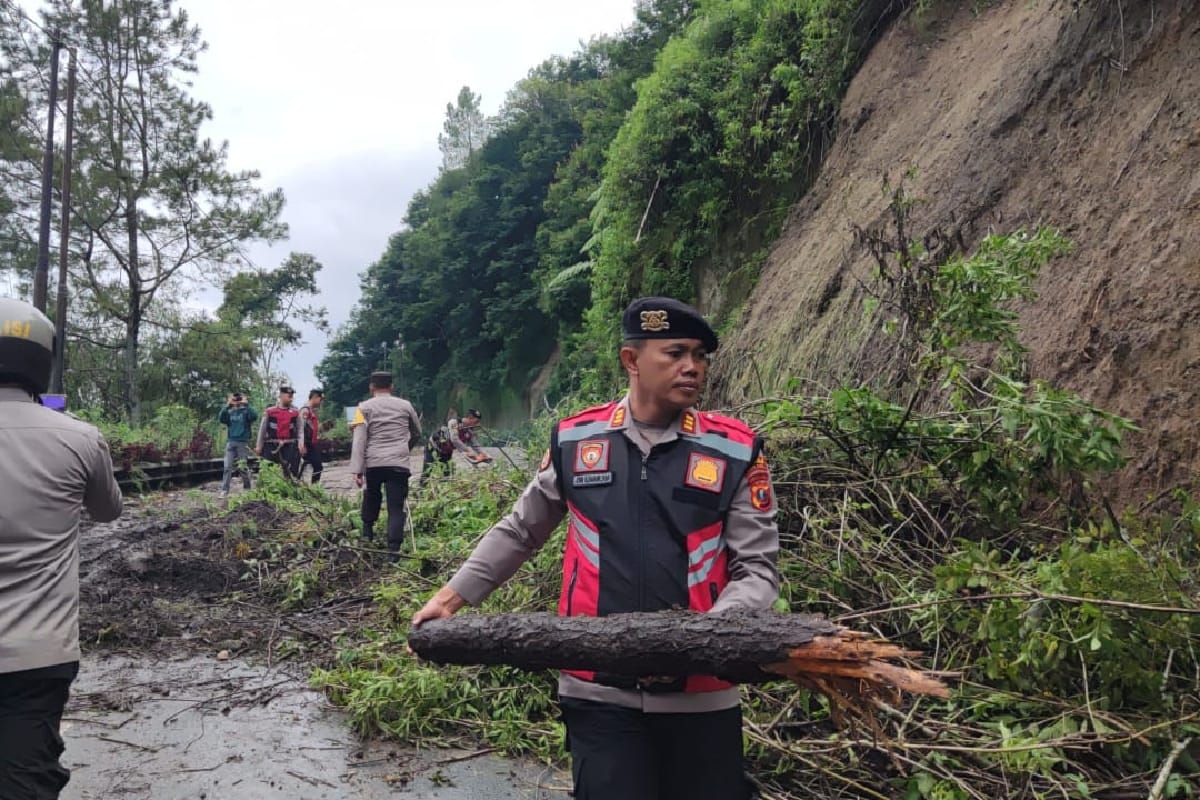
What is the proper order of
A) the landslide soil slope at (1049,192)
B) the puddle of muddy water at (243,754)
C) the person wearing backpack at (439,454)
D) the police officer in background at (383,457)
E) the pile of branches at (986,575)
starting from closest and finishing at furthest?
the pile of branches at (986,575), the puddle of muddy water at (243,754), the landslide soil slope at (1049,192), the police officer in background at (383,457), the person wearing backpack at (439,454)

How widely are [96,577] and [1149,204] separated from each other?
8934 millimetres

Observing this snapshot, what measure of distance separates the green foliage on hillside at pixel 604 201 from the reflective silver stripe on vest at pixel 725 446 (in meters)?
9.94

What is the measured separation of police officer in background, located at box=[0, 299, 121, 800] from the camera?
2.62 metres

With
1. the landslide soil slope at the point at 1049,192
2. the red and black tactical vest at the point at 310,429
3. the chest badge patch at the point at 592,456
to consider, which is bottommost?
the chest badge patch at the point at 592,456

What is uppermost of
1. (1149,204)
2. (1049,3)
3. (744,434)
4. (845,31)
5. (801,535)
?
(845,31)

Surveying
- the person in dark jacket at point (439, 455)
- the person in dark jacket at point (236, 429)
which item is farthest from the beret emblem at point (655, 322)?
the person in dark jacket at point (236, 429)

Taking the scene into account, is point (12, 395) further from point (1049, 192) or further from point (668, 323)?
point (1049, 192)

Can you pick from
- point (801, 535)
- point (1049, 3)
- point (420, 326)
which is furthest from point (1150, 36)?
point (420, 326)

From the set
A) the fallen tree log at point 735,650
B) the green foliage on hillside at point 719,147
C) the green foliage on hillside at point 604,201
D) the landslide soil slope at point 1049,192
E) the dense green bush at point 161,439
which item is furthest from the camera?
the dense green bush at point 161,439

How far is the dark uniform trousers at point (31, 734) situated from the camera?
2553 millimetres

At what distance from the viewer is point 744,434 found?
8.41 feet

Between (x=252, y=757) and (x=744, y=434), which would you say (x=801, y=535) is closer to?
(x=744, y=434)

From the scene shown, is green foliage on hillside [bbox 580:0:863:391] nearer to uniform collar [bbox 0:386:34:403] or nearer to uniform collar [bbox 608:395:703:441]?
uniform collar [bbox 608:395:703:441]

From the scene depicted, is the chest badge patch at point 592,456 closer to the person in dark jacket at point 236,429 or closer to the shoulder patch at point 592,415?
the shoulder patch at point 592,415
